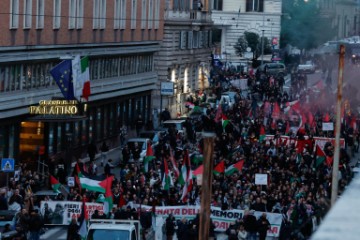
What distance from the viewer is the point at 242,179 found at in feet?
104

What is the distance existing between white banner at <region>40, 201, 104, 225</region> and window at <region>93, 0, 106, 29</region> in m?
21.6

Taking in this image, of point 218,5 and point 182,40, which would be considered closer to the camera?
point 182,40

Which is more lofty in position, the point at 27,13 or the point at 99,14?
the point at 27,13

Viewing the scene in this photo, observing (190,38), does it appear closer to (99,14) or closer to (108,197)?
(99,14)

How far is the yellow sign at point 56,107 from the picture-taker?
37.7 m

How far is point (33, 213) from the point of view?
24969mm

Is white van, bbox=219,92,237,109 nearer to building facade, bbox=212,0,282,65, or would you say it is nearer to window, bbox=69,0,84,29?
window, bbox=69,0,84,29

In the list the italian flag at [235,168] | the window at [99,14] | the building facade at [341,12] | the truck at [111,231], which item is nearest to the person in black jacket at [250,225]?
the truck at [111,231]

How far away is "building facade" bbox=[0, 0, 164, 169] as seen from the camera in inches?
1463

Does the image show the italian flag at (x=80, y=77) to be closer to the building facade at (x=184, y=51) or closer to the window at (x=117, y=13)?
the window at (x=117, y=13)

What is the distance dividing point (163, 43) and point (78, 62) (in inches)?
934

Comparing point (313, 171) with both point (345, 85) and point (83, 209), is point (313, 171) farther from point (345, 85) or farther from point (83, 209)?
point (345, 85)

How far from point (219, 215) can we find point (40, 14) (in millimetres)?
16207

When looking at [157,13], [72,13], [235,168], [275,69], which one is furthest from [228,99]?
[235,168]
